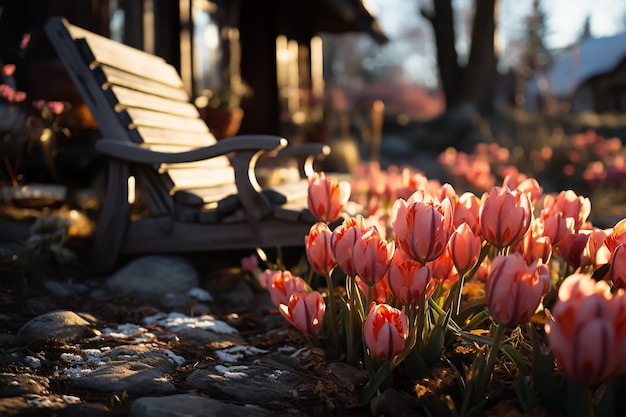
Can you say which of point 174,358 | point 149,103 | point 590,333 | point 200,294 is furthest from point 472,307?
point 149,103

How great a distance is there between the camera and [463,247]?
1.70 m

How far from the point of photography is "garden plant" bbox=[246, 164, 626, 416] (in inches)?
52.1

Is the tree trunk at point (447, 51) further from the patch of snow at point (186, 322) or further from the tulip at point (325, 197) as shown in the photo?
the tulip at point (325, 197)

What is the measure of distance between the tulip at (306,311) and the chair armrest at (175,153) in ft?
4.47

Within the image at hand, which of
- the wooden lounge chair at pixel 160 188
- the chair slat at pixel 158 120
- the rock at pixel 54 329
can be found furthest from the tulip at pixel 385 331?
the chair slat at pixel 158 120

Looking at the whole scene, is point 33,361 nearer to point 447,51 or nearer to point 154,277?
point 154,277

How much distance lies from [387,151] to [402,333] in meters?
12.8

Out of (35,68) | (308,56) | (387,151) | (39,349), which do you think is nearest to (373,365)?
(39,349)

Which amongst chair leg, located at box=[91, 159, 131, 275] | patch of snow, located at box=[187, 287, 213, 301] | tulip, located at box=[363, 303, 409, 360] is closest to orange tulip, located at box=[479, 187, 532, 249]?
tulip, located at box=[363, 303, 409, 360]

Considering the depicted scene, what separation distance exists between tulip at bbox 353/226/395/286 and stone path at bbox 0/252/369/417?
1.28ft

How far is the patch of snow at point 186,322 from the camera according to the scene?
108 inches

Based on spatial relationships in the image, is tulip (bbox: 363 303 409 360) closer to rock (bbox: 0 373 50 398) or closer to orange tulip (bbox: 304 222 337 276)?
orange tulip (bbox: 304 222 337 276)

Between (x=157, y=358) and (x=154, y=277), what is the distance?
1.23 meters

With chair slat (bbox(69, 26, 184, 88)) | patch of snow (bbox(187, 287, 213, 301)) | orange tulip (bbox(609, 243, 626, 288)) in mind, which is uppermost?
chair slat (bbox(69, 26, 184, 88))
